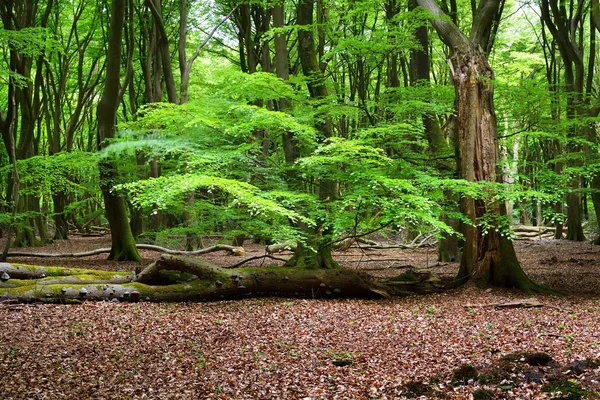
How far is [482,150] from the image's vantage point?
9.36 metres

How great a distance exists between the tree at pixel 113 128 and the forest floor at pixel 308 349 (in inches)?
222

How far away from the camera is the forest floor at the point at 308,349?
471 centimetres

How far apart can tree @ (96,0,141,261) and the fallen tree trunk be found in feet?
11.8

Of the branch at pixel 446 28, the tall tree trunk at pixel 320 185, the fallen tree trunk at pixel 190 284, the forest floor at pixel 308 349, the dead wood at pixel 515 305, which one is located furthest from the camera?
the tall tree trunk at pixel 320 185

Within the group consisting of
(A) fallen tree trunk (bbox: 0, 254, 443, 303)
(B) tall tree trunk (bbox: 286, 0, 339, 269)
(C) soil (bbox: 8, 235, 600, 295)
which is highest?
(B) tall tree trunk (bbox: 286, 0, 339, 269)

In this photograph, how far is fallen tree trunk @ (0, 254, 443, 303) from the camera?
8.44 metres

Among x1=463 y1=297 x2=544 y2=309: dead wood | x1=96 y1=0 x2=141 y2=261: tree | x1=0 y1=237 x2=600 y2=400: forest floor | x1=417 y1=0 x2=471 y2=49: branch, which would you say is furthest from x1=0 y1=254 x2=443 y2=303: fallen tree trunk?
x1=417 y1=0 x2=471 y2=49: branch

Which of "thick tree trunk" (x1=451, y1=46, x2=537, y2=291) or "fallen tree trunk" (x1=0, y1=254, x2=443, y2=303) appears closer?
"fallen tree trunk" (x1=0, y1=254, x2=443, y2=303)

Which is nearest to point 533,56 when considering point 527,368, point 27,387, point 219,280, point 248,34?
point 248,34

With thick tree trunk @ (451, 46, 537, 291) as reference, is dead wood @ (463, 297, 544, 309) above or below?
below

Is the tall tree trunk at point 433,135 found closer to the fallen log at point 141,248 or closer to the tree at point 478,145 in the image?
the tree at point 478,145

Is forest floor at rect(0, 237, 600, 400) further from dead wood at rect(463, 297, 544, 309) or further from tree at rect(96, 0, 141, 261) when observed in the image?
tree at rect(96, 0, 141, 261)

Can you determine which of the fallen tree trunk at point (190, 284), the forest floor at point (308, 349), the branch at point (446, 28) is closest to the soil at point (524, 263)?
the fallen tree trunk at point (190, 284)

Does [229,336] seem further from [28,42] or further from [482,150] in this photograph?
[28,42]
